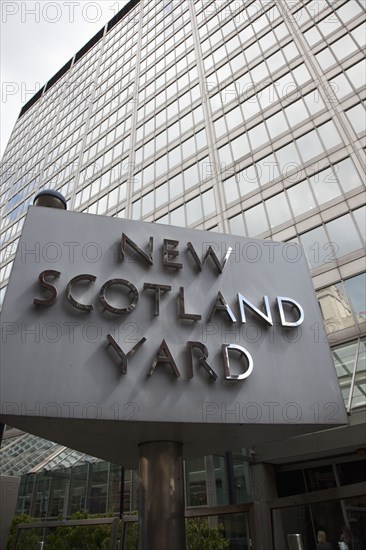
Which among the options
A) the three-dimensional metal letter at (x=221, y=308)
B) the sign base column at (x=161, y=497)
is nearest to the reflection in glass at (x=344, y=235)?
the three-dimensional metal letter at (x=221, y=308)

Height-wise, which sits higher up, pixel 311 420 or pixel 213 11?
pixel 213 11

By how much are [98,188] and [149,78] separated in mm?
13858

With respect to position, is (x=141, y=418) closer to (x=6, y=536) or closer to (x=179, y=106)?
(x=6, y=536)

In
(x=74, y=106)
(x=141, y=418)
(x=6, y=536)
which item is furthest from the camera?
(x=74, y=106)

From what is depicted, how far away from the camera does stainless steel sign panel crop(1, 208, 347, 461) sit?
23.4ft

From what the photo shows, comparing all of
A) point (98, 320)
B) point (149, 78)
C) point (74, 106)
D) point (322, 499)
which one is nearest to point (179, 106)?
point (149, 78)

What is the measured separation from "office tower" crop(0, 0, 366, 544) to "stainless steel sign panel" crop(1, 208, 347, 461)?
1422 mm

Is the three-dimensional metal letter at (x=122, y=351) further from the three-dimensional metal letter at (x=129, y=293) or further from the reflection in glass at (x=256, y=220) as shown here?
the reflection in glass at (x=256, y=220)

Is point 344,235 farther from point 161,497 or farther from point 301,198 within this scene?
point 161,497

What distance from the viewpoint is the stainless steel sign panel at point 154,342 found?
Answer: 7.13 m

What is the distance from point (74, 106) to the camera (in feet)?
191

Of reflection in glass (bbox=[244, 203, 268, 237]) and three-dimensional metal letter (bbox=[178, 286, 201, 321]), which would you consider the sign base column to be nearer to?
three-dimensional metal letter (bbox=[178, 286, 201, 321])

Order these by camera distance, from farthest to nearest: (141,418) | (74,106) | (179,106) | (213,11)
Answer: (74,106), (213,11), (179,106), (141,418)

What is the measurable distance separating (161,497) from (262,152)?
22.9 meters
